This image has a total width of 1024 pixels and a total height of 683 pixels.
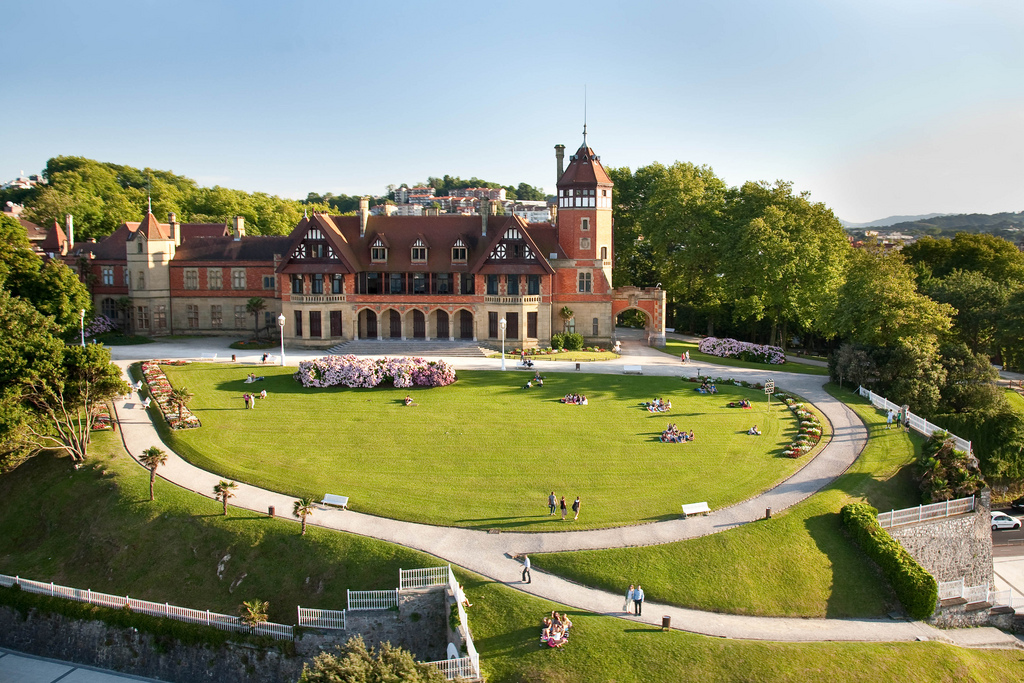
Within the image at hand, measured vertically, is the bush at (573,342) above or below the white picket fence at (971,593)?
above

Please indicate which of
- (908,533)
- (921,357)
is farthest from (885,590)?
(921,357)

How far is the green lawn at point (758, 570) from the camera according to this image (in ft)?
80.2

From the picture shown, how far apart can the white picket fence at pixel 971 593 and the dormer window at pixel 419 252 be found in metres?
42.8

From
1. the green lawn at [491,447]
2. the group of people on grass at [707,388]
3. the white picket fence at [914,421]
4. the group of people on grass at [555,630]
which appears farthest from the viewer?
the group of people on grass at [707,388]

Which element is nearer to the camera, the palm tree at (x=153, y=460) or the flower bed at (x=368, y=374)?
the palm tree at (x=153, y=460)

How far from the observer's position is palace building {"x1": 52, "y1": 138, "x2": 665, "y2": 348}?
58.9 metres

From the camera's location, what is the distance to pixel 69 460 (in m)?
34.5

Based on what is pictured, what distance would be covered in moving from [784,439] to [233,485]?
2494 centimetres

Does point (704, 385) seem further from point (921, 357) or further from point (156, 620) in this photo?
point (156, 620)

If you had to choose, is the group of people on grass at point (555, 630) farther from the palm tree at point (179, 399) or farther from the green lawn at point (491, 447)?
the palm tree at point (179, 399)

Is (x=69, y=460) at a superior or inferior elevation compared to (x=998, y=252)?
inferior

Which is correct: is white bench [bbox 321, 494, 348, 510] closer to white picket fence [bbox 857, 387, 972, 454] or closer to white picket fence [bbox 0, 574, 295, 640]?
white picket fence [bbox 0, 574, 295, 640]

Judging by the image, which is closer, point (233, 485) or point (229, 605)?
point (229, 605)

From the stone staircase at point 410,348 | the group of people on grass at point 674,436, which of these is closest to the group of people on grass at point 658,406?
the group of people on grass at point 674,436
